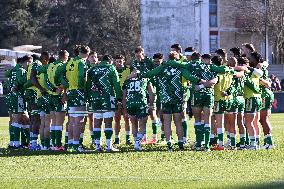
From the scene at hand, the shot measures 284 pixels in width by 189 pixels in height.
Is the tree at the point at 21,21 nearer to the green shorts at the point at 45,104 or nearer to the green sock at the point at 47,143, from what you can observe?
the green shorts at the point at 45,104

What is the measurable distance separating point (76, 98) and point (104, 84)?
0.70 metres

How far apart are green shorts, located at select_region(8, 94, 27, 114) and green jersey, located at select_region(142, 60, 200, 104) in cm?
345

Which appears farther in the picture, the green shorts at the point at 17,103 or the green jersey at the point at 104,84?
the green shorts at the point at 17,103

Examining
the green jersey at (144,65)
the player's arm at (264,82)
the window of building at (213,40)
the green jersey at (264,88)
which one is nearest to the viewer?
the player's arm at (264,82)

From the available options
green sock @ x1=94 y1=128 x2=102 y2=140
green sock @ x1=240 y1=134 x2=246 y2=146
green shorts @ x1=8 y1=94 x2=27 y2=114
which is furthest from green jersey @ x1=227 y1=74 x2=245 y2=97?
green shorts @ x1=8 y1=94 x2=27 y2=114

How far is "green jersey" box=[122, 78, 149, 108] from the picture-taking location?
19.9m

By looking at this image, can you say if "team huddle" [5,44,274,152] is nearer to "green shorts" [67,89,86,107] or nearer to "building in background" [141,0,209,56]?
"green shorts" [67,89,86,107]

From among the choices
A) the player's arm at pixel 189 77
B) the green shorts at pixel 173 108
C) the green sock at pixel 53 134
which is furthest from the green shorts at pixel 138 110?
the green sock at pixel 53 134

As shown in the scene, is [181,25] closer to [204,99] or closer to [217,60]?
[217,60]

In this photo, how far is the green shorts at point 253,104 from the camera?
19.8m

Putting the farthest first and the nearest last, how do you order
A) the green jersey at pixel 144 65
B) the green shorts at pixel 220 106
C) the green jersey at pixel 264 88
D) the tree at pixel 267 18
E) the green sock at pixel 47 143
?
the tree at pixel 267 18 → the green sock at pixel 47 143 → the green jersey at pixel 144 65 → the green jersey at pixel 264 88 → the green shorts at pixel 220 106

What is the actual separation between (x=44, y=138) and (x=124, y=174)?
5.95 meters

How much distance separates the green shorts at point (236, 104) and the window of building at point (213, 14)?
57720mm

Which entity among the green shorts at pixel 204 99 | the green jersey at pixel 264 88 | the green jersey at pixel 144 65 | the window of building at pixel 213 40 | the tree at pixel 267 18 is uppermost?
the tree at pixel 267 18
